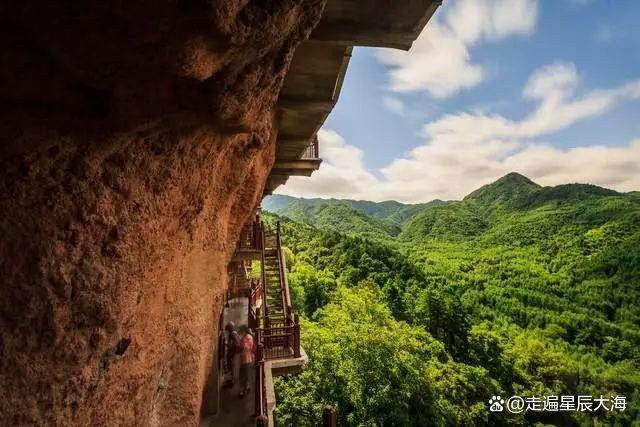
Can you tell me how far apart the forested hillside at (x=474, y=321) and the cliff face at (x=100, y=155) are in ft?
57.8

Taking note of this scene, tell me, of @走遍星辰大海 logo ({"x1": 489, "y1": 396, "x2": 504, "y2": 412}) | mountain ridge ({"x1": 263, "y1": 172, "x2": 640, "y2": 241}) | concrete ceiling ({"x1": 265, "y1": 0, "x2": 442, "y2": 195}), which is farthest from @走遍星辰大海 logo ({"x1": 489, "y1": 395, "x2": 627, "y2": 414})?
mountain ridge ({"x1": 263, "y1": 172, "x2": 640, "y2": 241})

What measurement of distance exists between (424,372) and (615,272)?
1804 inches

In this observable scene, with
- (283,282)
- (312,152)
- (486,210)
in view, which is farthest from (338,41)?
(486,210)

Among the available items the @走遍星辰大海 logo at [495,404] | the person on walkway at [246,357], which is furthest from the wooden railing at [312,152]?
the @走遍星辰大海 logo at [495,404]

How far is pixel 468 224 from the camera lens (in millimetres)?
99938

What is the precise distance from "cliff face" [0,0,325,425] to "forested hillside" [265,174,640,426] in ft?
57.8

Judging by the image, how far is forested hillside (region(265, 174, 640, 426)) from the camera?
20281 mm

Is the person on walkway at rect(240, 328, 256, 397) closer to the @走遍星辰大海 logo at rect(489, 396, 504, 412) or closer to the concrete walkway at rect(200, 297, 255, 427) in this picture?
the concrete walkway at rect(200, 297, 255, 427)

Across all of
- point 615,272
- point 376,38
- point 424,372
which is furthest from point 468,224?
point 376,38

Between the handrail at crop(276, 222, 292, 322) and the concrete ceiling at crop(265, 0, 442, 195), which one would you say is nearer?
the concrete ceiling at crop(265, 0, 442, 195)

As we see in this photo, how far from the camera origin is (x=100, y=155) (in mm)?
3002

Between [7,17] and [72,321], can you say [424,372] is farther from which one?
[7,17]

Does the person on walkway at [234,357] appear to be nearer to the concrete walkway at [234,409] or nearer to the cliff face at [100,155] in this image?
the concrete walkway at [234,409]

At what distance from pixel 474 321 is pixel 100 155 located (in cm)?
4819
